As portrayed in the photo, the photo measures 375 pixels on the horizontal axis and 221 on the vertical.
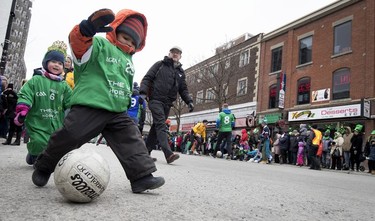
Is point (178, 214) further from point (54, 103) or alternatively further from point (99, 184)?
point (54, 103)

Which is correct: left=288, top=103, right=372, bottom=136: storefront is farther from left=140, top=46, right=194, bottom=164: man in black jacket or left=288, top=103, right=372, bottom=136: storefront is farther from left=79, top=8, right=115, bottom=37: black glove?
left=79, top=8, right=115, bottom=37: black glove

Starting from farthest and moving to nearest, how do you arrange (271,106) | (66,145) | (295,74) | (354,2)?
(271,106)
(295,74)
(354,2)
(66,145)

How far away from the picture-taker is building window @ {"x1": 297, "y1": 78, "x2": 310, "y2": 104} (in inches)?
896

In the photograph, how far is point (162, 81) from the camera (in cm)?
634

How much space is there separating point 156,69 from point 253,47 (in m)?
24.0

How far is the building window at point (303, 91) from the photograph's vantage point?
22.8 m

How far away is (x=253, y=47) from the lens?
95.1 ft

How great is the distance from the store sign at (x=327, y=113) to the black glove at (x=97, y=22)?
19.1 meters

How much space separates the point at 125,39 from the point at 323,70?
21.1 m

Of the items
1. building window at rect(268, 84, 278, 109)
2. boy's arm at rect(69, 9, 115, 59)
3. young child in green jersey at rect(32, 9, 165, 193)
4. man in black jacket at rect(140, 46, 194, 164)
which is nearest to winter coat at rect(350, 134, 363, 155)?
man in black jacket at rect(140, 46, 194, 164)

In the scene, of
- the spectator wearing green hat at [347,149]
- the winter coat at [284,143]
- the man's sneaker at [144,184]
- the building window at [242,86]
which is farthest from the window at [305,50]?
the man's sneaker at [144,184]

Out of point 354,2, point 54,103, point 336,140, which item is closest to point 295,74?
point 354,2

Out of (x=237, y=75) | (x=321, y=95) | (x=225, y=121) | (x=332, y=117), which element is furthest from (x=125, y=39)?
(x=237, y=75)

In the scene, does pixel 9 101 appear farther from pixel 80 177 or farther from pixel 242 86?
pixel 242 86
